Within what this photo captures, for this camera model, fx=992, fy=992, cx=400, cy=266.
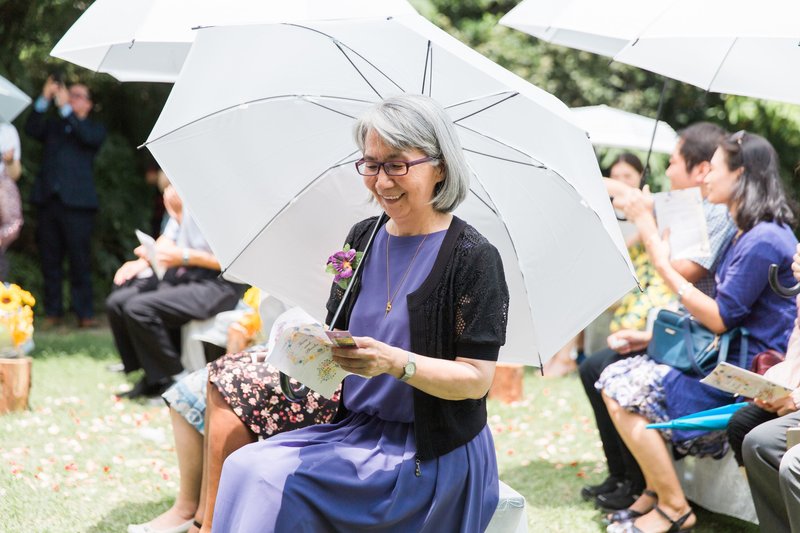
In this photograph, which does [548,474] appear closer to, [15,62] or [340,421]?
[340,421]

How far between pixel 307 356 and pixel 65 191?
7.96m

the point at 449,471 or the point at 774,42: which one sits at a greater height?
the point at 774,42

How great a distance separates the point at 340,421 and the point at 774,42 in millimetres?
2864

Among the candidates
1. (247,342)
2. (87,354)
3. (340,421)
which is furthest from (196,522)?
(87,354)

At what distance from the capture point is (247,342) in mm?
6027

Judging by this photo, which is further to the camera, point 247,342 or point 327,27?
point 247,342

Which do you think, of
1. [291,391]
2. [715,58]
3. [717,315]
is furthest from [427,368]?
[715,58]

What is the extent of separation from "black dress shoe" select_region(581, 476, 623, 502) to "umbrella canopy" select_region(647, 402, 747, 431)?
0.93 metres

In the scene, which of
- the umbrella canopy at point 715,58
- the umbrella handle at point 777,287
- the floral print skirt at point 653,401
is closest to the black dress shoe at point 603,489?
the floral print skirt at point 653,401

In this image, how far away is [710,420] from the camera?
412 centimetres

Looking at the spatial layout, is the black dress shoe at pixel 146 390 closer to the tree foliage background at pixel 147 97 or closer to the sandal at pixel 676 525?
the sandal at pixel 676 525

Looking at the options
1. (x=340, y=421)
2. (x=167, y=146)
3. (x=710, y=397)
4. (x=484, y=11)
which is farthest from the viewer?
(x=484, y=11)

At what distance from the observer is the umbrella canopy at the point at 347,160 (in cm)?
323

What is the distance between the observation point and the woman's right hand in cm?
490
